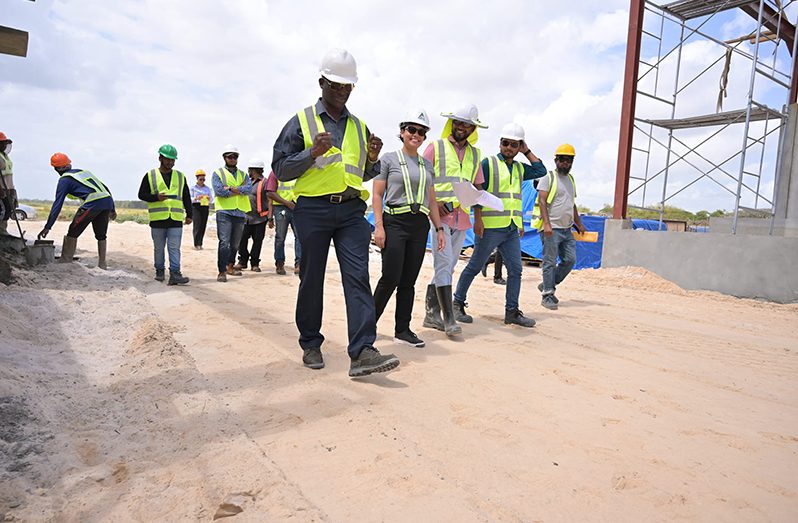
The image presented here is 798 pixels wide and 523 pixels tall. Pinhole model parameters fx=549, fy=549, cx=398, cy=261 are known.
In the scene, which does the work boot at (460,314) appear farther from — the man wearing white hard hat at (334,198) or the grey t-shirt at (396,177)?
the man wearing white hard hat at (334,198)

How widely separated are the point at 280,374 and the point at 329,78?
77.2 inches

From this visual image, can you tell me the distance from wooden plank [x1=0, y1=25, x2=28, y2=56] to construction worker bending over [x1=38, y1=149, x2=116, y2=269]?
502cm

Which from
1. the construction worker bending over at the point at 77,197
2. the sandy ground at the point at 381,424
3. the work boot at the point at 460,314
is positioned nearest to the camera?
the sandy ground at the point at 381,424

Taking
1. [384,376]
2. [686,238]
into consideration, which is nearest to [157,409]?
[384,376]

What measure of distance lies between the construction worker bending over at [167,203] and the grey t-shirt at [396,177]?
420 cm

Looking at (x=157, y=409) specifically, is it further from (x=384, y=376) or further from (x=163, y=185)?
(x=163, y=185)

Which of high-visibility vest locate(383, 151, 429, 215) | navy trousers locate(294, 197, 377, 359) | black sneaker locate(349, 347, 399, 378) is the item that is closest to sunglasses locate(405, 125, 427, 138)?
high-visibility vest locate(383, 151, 429, 215)

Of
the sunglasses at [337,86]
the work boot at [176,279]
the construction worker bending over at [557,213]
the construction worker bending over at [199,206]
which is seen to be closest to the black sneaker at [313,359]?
the sunglasses at [337,86]

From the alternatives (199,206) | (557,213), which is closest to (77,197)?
(199,206)

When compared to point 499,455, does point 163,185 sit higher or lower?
higher

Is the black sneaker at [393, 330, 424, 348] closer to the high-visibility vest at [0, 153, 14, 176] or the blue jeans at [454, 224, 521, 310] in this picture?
the blue jeans at [454, 224, 521, 310]

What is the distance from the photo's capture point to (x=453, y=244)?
516 cm

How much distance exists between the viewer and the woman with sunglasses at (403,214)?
4.45 metres

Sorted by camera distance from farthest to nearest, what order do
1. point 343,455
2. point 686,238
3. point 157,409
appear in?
1. point 686,238
2. point 157,409
3. point 343,455
